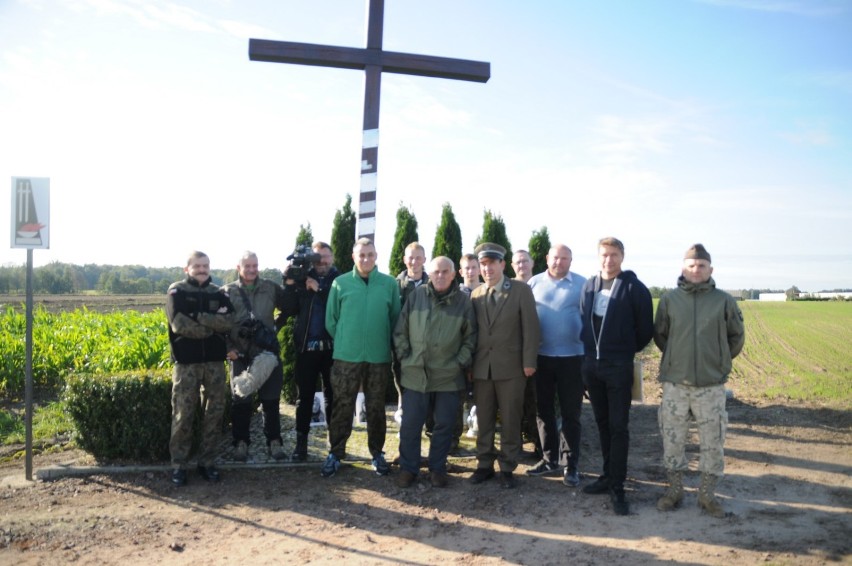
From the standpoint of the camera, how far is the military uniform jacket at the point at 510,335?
5.37m

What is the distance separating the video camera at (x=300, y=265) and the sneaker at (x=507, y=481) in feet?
8.50

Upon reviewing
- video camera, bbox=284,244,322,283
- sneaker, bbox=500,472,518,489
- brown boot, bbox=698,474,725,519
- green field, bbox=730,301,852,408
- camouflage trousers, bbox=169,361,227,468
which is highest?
video camera, bbox=284,244,322,283

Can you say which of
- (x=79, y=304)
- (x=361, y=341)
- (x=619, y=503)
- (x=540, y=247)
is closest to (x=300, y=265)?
(x=361, y=341)

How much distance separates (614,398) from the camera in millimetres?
5016

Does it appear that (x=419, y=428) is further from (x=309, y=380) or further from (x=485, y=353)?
(x=309, y=380)

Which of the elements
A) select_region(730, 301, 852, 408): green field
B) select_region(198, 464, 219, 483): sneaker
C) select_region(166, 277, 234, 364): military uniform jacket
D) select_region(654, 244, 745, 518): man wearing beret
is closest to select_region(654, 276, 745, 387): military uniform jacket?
select_region(654, 244, 745, 518): man wearing beret

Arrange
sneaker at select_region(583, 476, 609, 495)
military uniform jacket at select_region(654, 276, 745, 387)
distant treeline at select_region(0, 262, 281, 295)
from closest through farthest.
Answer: military uniform jacket at select_region(654, 276, 745, 387) < sneaker at select_region(583, 476, 609, 495) < distant treeline at select_region(0, 262, 281, 295)

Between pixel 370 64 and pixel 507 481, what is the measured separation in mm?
4876

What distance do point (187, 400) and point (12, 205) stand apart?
243 cm

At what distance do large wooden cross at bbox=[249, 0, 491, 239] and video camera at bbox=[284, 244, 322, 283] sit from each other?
1169mm

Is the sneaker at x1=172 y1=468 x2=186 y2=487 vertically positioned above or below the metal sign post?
below

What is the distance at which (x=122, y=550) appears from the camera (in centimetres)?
417

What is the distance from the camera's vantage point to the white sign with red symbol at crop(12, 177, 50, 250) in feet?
18.8

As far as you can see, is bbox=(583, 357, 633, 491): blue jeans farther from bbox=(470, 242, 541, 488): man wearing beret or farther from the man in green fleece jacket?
the man in green fleece jacket
